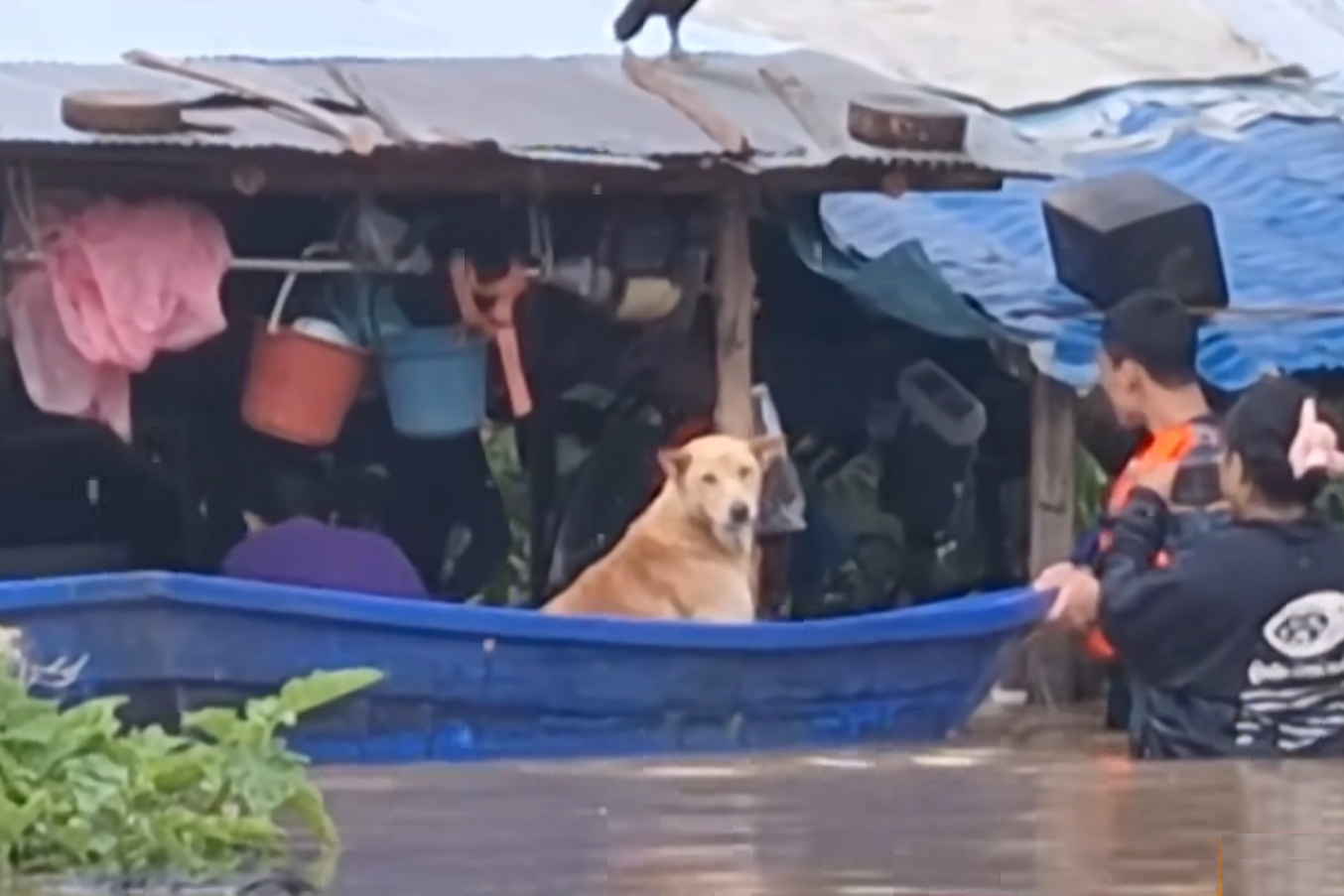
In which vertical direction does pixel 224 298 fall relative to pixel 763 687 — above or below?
above

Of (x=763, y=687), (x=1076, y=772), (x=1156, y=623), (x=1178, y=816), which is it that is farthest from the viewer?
(x=763, y=687)

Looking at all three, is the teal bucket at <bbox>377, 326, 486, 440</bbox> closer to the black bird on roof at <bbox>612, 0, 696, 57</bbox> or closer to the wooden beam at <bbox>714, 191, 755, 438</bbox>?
the wooden beam at <bbox>714, 191, 755, 438</bbox>

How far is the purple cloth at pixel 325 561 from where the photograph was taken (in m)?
11.4

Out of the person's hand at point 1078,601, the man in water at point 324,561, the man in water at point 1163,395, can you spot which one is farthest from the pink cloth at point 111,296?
the person's hand at point 1078,601

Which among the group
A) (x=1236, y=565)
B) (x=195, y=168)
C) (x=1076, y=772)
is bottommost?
(x=1076, y=772)

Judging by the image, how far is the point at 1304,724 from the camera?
8.48m

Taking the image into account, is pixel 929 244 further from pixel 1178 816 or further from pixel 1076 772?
pixel 1178 816

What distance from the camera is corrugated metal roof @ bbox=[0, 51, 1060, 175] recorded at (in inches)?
423

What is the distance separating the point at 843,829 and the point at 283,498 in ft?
17.0

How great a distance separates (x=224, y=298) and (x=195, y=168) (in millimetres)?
946

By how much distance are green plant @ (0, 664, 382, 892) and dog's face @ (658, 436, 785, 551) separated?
14.7ft

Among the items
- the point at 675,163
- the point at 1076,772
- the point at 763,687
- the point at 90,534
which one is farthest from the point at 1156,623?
the point at 90,534

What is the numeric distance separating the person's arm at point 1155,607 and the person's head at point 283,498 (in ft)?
15.1

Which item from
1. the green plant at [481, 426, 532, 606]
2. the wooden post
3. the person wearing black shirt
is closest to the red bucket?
the green plant at [481, 426, 532, 606]
